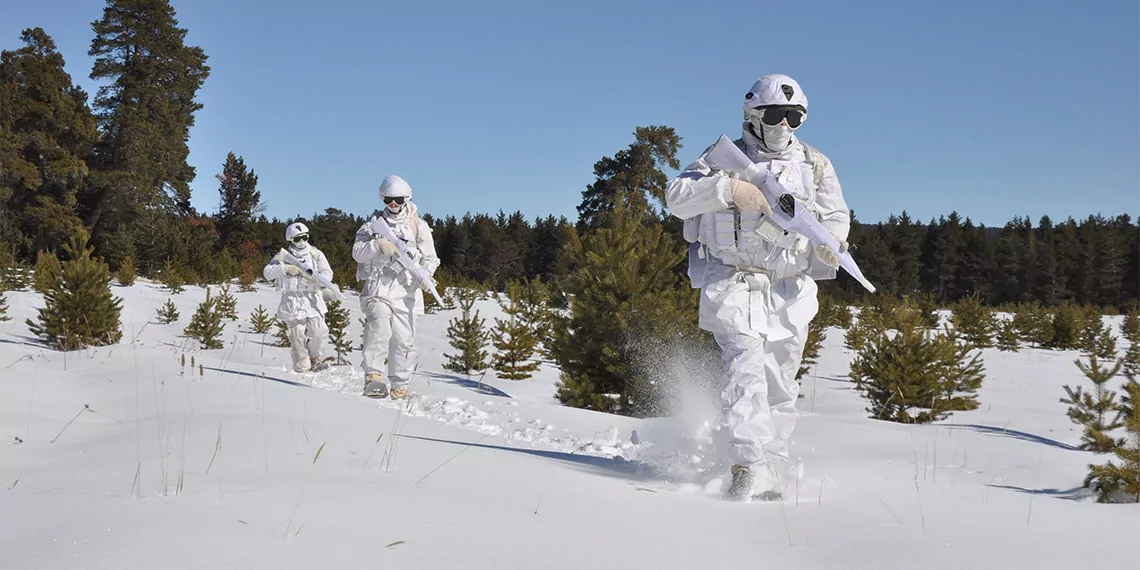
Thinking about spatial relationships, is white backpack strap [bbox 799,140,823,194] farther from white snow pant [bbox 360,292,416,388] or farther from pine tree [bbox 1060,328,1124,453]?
white snow pant [bbox 360,292,416,388]

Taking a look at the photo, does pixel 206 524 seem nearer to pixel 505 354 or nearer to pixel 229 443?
pixel 229 443

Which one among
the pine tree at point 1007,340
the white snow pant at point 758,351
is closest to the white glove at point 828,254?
the white snow pant at point 758,351

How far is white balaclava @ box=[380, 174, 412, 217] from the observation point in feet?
28.9

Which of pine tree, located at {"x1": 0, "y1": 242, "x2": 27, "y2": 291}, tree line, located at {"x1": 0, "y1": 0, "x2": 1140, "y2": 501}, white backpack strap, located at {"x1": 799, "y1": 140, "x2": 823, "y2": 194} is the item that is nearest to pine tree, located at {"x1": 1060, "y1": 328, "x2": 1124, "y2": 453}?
tree line, located at {"x1": 0, "y1": 0, "x2": 1140, "y2": 501}

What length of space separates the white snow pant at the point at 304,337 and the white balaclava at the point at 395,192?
3.56 m

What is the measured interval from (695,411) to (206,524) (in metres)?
4.41

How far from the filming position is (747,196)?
171 inches

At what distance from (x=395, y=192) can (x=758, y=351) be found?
5.48m

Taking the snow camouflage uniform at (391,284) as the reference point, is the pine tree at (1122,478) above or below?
below

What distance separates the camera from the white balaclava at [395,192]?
882 cm

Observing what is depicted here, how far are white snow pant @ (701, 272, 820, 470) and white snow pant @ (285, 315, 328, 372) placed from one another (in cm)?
844

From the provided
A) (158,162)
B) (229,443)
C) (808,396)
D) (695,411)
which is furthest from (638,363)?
(158,162)

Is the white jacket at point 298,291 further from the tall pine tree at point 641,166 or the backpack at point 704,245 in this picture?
the tall pine tree at point 641,166

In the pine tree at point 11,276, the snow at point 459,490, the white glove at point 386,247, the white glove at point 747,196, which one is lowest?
the snow at point 459,490
